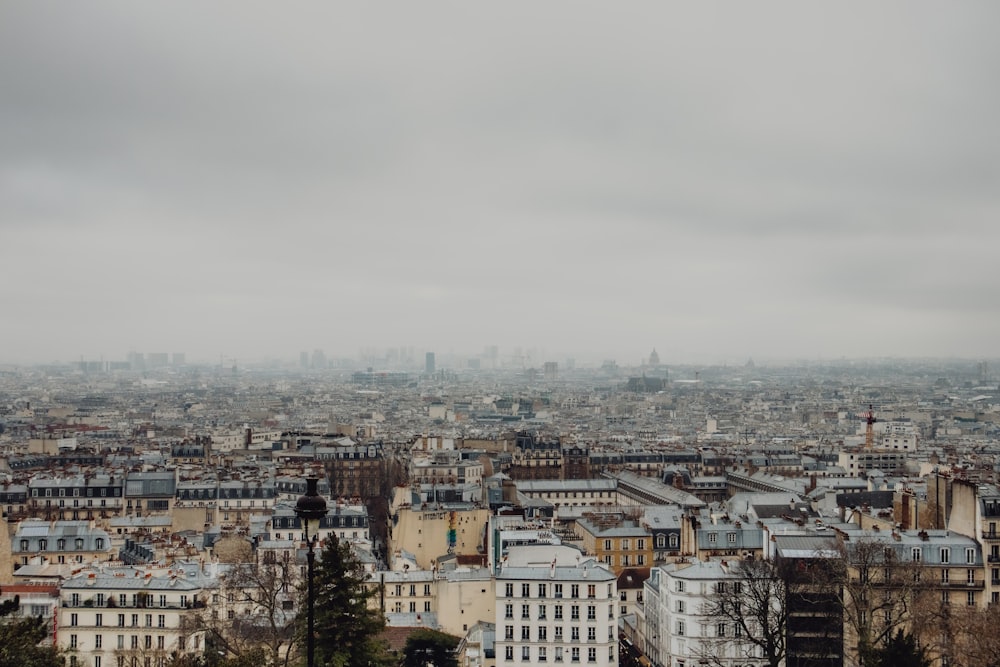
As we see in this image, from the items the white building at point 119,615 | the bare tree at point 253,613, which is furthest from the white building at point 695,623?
the white building at point 119,615

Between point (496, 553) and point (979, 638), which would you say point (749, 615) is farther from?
point (496, 553)

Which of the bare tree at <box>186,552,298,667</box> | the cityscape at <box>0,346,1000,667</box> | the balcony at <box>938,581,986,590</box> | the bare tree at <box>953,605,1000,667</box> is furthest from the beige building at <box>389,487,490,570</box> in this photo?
the bare tree at <box>953,605,1000,667</box>

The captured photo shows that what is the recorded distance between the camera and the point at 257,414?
600 ft

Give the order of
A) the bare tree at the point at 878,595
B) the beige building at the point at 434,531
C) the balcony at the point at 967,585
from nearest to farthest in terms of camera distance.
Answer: the bare tree at the point at 878,595
the balcony at the point at 967,585
the beige building at the point at 434,531

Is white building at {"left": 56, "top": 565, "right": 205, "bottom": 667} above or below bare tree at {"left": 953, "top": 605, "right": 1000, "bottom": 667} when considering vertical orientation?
below

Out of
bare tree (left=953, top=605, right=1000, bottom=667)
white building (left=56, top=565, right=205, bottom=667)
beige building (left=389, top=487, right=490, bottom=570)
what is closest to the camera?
bare tree (left=953, top=605, right=1000, bottom=667)

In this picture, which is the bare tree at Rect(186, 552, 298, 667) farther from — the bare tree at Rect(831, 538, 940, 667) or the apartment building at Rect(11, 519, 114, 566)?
the bare tree at Rect(831, 538, 940, 667)

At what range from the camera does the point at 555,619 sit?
34.7 meters

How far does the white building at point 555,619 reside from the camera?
113ft

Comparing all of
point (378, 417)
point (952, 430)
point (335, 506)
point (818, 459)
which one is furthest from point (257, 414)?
point (335, 506)

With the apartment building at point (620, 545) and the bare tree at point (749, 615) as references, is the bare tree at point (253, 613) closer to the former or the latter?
the bare tree at point (749, 615)

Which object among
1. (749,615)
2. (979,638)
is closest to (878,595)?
(749,615)

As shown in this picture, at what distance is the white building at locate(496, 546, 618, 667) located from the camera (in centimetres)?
3447

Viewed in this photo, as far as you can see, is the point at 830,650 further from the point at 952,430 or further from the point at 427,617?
the point at 952,430
